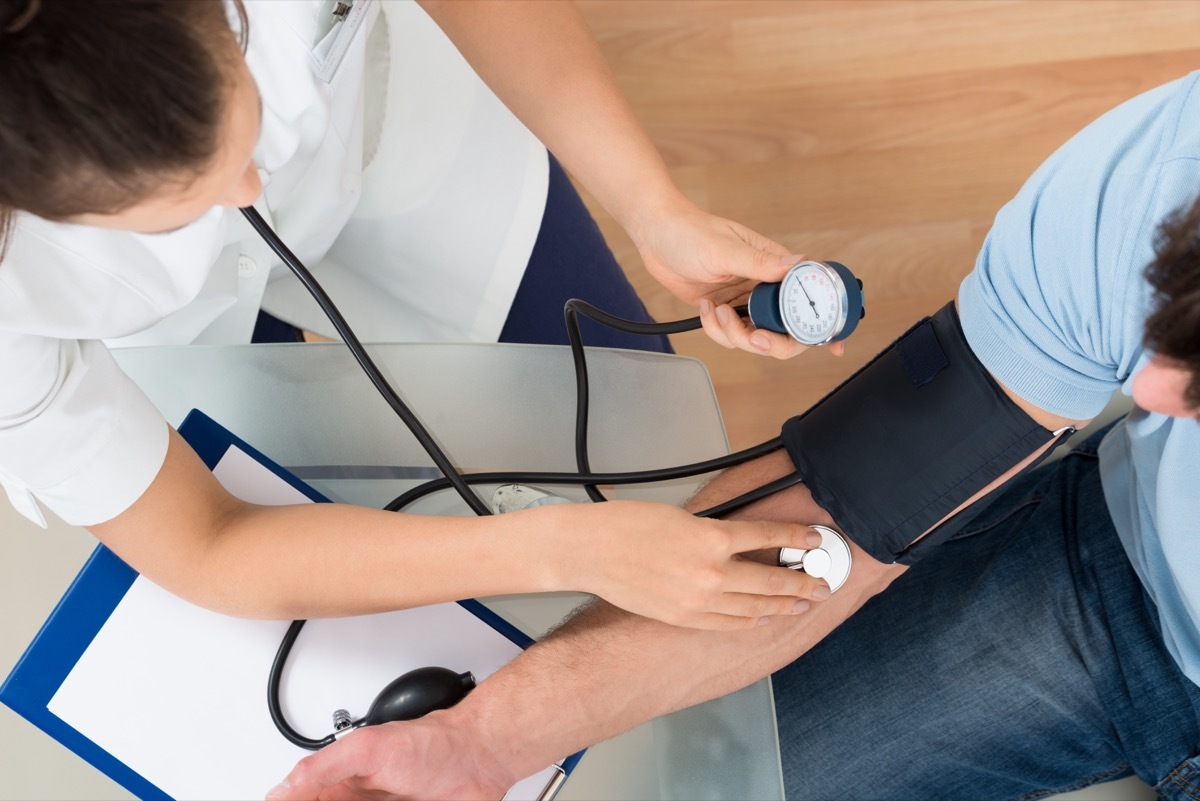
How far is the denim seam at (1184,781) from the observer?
91 centimetres

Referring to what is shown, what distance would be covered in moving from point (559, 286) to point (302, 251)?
28 centimetres

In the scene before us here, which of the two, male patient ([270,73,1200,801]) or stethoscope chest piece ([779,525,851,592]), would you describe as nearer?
male patient ([270,73,1200,801])

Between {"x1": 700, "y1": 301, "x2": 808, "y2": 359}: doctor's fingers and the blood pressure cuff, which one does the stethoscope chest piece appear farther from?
{"x1": 700, "y1": 301, "x2": 808, "y2": 359}: doctor's fingers

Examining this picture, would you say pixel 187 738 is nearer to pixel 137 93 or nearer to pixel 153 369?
pixel 153 369

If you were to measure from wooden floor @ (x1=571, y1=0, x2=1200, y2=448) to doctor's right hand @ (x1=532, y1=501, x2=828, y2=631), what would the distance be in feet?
2.92

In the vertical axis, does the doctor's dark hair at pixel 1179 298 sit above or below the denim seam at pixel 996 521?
below

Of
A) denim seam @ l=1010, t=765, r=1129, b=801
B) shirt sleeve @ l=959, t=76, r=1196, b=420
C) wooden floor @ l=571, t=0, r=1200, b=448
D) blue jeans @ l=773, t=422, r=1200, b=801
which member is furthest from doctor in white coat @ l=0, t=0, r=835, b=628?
wooden floor @ l=571, t=0, r=1200, b=448

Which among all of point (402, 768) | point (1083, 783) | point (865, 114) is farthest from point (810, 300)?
point (865, 114)

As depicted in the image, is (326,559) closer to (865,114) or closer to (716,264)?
(716,264)

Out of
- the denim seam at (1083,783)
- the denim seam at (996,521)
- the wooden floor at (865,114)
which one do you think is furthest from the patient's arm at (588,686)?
the wooden floor at (865,114)

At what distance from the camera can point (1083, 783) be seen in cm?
101

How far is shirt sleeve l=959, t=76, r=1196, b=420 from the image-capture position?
0.63 meters

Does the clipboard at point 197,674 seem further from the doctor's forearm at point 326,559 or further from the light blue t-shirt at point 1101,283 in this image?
the light blue t-shirt at point 1101,283

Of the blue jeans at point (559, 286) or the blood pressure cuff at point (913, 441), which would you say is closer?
the blood pressure cuff at point (913, 441)
